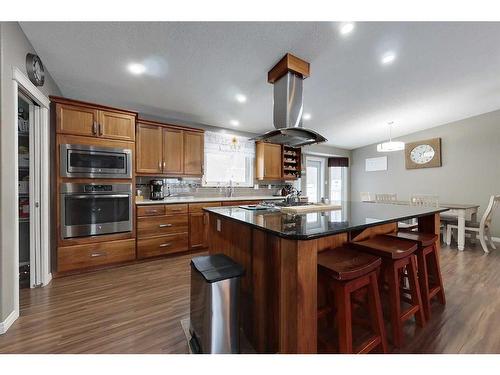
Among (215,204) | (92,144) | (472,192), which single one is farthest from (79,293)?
(472,192)

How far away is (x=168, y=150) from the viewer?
11.5 feet

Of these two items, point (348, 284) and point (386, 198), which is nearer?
point (348, 284)

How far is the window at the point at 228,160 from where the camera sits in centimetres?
433

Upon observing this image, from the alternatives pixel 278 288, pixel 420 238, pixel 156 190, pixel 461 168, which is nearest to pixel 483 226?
pixel 461 168

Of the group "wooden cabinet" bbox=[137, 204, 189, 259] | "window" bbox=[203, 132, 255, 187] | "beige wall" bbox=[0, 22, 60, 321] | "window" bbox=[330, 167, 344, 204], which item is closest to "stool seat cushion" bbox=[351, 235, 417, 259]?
"wooden cabinet" bbox=[137, 204, 189, 259]

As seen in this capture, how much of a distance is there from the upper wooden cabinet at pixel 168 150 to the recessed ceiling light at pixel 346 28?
8.33ft

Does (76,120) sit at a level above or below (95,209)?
above

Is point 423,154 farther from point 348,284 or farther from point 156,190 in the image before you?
point 156,190

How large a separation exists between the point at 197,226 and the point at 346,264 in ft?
8.69

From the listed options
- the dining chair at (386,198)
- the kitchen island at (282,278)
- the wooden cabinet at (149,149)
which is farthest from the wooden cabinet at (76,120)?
the dining chair at (386,198)

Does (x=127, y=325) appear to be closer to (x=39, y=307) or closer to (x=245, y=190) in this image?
(x=39, y=307)

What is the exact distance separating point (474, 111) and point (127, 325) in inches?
263

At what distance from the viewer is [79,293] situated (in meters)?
2.21

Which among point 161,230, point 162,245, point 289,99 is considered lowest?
point 162,245
